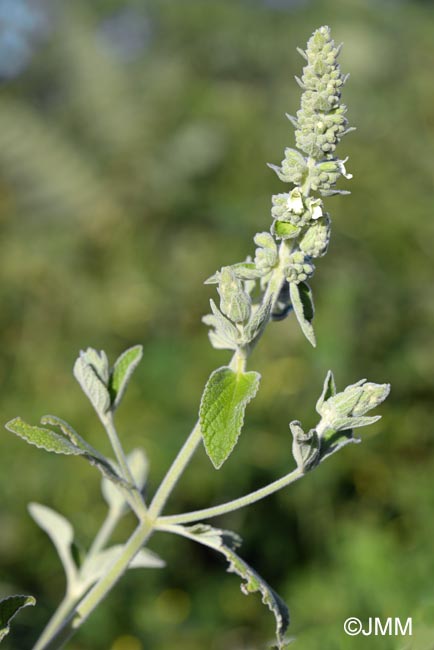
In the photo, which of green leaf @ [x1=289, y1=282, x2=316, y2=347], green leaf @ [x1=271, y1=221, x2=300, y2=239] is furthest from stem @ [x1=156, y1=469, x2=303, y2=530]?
green leaf @ [x1=271, y1=221, x2=300, y2=239]

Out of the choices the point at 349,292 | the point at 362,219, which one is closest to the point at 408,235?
the point at 362,219

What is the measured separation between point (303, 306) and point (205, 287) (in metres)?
2.40

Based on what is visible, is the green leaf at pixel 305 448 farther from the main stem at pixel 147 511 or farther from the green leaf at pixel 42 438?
the green leaf at pixel 42 438

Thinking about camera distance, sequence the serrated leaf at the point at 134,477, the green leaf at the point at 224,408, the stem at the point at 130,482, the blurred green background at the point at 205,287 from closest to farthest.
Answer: the green leaf at the point at 224,408
the stem at the point at 130,482
the serrated leaf at the point at 134,477
the blurred green background at the point at 205,287

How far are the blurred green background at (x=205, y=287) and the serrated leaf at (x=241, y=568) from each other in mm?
158

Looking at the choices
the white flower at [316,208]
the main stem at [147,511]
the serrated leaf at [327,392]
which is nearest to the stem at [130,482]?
the main stem at [147,511]

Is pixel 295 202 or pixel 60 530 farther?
pixel 60 530

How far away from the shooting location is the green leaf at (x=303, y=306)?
83 centimetres

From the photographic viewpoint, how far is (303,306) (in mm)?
858

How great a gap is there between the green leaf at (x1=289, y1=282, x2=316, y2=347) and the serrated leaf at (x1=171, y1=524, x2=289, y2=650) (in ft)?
0.83

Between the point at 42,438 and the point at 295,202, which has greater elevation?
the point at 295,202

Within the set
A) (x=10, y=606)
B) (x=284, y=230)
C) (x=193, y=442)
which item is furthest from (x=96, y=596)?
(x=284, y=230)

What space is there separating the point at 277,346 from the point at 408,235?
1.12 meters

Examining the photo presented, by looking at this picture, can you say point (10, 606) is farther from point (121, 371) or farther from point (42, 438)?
point (121, 371)
